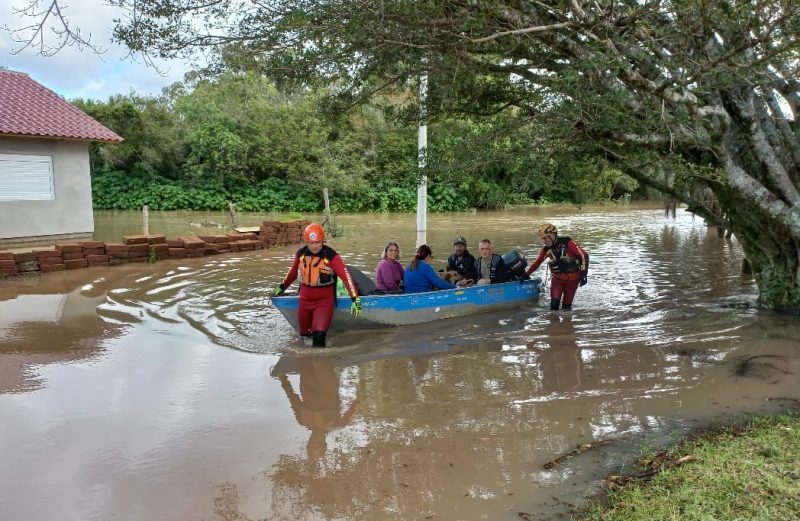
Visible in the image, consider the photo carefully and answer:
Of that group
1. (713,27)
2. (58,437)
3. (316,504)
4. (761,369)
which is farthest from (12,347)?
(713,27)

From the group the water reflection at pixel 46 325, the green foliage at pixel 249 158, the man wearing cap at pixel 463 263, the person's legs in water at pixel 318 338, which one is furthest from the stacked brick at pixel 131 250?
the green foliage at pixel 249 158

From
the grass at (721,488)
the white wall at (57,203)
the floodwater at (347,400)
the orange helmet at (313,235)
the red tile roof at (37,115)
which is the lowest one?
the floodwater at (347,400)

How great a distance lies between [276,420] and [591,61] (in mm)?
4721

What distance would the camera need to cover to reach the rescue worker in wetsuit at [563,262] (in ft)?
32.0

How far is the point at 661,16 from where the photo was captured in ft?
24.7

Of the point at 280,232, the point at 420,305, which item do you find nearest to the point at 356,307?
the point at 420,305

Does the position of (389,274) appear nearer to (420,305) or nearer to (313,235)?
(420,305)

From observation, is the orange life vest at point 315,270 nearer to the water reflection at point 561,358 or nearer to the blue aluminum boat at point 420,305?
the blue aluminum boat at point 420,305

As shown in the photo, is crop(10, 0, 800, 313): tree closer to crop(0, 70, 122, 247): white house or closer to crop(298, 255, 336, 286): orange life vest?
crop(298, 255, 336, 286): orange life vest

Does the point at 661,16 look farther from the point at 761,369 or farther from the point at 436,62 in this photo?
the point at 761,369

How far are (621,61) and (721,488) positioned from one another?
13.7 ft

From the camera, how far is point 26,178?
1614 cm

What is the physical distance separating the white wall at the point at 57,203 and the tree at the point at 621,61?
11.4 m

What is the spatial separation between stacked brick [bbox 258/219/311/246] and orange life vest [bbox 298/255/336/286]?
10.9 metres
